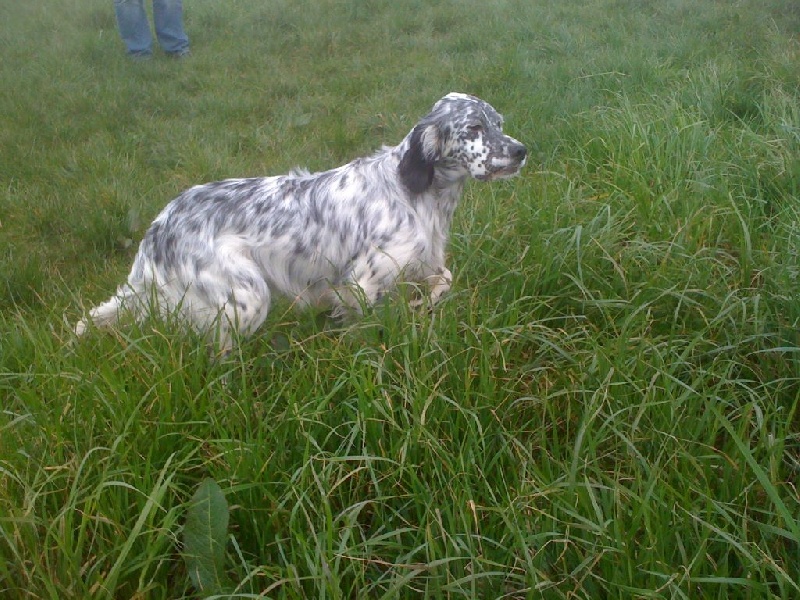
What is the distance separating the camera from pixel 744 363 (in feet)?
8.24

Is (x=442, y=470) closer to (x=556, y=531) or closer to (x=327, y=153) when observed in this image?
(x=556, y=531)

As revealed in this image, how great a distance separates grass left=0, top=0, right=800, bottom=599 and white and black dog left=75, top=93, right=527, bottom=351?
0.68ft

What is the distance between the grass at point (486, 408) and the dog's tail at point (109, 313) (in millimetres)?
70

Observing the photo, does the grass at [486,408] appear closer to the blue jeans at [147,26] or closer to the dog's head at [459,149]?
the dog's head at [459,149]

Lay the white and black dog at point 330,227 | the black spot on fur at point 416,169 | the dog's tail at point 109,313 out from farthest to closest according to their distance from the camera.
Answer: the black spot on fur at point 416,169, the white and black dog at point 330,227, the dog's tail at point 109,313

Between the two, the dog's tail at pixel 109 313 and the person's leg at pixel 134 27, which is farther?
the person's leg at pixel 134 27

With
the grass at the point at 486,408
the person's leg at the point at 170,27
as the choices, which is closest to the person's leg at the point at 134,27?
the person's leg at the point at 170,27

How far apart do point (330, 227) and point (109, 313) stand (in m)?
0.96

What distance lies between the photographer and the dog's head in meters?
3.31

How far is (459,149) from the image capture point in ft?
11.0

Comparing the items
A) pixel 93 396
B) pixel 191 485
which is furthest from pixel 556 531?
pixel 93 396

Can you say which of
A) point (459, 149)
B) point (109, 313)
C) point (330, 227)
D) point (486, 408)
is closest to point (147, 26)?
point (330, 227)

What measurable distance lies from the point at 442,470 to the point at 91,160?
4.11 metres

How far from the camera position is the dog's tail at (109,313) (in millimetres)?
2736
